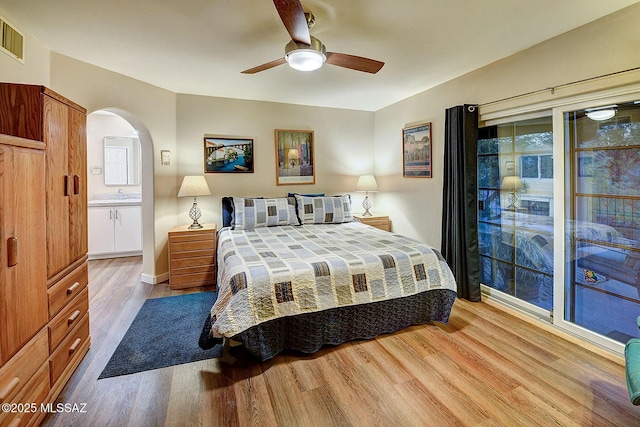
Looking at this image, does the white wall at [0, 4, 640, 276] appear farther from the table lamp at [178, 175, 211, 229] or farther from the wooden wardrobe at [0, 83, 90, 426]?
the wooden wardrobe at [0, 83, 90, 426]

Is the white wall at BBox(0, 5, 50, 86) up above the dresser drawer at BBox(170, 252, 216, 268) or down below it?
above

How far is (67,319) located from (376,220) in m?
3.66

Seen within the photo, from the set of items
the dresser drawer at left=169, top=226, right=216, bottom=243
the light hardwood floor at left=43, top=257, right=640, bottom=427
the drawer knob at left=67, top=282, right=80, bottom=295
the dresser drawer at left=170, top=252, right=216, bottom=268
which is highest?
the dresser drawer at left=169, top=226, right=216, bottom=243

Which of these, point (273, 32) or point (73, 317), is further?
point (273, 32)

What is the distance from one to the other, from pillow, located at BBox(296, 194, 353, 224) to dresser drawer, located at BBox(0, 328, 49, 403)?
2801 millimetres

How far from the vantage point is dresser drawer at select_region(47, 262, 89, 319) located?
1782 mm

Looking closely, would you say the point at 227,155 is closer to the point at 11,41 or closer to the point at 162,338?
the point at 11,41

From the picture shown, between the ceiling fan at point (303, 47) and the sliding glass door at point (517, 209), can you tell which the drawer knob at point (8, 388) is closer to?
the ceiling fan at point (303, 47)

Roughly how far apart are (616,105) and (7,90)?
387 centimetres

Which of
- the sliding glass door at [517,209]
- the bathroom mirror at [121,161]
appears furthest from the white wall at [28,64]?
the sliding glass door at [517,209]

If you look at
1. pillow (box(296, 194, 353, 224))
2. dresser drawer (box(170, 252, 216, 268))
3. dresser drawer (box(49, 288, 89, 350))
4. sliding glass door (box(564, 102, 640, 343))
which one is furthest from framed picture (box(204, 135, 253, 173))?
sliding glass door (box(564, 102, 640, 343))

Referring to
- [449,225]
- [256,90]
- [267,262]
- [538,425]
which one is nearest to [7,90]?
[267,262]

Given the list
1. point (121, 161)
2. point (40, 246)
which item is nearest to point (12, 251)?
point (40, 246)

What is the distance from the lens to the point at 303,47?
2.07m
